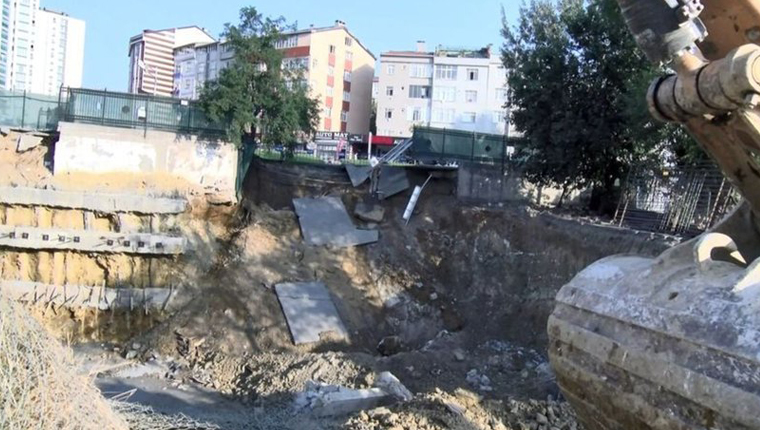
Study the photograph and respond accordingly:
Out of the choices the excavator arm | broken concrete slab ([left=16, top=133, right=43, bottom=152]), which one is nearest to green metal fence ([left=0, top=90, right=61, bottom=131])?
broken concrete slab ([left=16, top=133, right=43, bottom=152])

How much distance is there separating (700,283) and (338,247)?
11.5 m

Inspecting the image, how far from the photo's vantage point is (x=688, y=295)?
3490 mm

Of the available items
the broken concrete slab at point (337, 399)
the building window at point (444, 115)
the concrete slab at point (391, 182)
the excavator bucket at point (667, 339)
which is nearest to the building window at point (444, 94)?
the building window at point (444, 115)

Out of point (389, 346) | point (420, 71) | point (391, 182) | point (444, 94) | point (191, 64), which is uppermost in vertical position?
point (191, 64)

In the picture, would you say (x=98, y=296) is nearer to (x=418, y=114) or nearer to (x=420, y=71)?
(x=418, y=114)

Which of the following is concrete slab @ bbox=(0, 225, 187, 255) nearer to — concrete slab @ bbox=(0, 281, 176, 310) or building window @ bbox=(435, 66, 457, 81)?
concrete slab @ bbox=(0, 281, 176, 310)

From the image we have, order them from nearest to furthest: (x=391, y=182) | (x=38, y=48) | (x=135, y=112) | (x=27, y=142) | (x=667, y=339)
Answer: (x=667, y=339) → (x=27, y=142) → (x=135, y=112) → (x=391, y=182) → (x=38, y=48)

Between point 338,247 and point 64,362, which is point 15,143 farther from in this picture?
point 64,362

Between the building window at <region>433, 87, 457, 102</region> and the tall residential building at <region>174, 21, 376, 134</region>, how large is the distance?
882cm

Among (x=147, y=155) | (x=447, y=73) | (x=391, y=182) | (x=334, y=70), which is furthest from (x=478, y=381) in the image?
(x=334, y=70)

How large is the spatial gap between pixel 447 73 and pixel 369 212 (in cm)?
3814

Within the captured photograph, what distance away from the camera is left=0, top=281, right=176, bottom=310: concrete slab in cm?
1303

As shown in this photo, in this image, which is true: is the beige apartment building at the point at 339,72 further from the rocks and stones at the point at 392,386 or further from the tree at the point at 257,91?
the rocks and stones at the point at 392,386

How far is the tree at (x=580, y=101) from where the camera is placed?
15.2 metres
